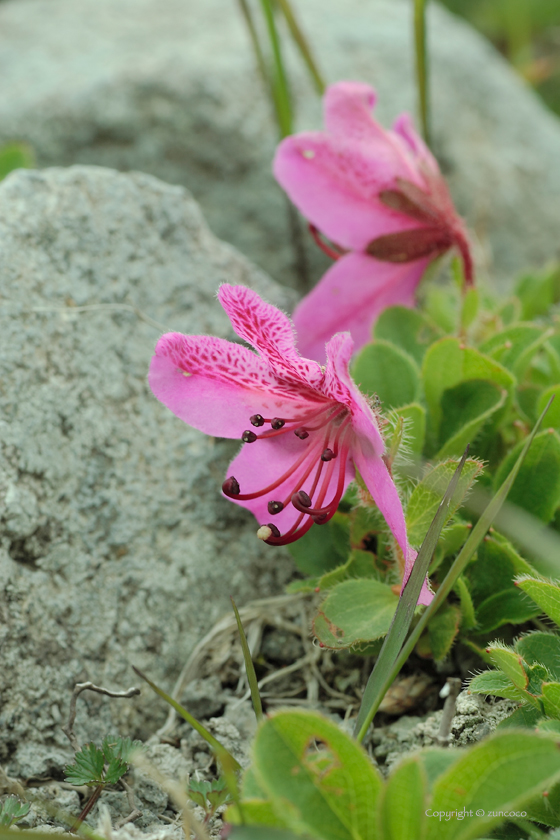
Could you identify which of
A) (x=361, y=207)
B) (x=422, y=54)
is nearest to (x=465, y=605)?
(x=361, y=207)

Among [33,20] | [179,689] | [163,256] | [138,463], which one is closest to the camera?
[179,689]

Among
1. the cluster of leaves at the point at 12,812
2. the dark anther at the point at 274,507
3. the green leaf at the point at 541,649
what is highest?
the dark anther at the point at 274,507

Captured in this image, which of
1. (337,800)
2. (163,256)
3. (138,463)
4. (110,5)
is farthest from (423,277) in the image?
(110,5)

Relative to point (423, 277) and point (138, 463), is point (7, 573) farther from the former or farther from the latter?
point (423, 277)

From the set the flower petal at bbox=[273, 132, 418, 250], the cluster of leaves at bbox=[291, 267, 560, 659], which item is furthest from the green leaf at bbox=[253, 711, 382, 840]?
the flower petal at bbox=[273, 132, 418, 250]

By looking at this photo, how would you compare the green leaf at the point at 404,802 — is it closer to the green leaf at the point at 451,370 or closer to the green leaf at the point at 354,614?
the green leaf at the point at 354,614

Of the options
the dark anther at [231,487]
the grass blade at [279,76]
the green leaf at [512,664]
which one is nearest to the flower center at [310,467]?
the dark anther at [231,487]
